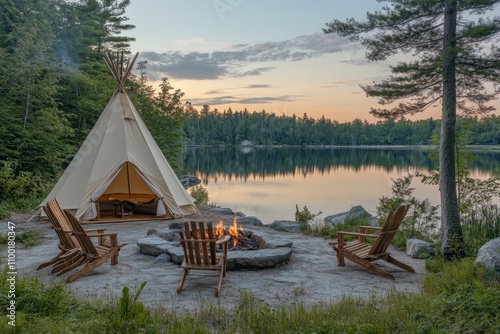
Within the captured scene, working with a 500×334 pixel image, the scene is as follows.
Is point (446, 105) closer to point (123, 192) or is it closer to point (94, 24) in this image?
point (123, 192)

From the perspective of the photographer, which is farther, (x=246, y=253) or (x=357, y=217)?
(x=357, y=217)

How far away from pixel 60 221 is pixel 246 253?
8.97ft

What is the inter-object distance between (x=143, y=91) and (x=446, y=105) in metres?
21.3

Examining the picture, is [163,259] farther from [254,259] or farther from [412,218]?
[412,218]

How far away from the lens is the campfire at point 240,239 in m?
7.25

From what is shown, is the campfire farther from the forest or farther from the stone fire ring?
the forest

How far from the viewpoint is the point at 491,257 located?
211 inches

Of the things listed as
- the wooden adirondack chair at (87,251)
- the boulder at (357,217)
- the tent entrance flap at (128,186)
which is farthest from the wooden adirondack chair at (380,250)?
the tent entrance flap at (128,186)

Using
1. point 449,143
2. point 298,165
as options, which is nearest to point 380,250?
point 449,143

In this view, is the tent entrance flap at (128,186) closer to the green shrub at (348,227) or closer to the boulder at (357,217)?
the boulder at (357,217)

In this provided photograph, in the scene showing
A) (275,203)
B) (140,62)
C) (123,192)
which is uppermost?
(140,62)

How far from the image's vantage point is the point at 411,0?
6.93 m

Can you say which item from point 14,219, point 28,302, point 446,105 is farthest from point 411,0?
point 14,219

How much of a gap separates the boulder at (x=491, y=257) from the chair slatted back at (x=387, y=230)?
111 cm
